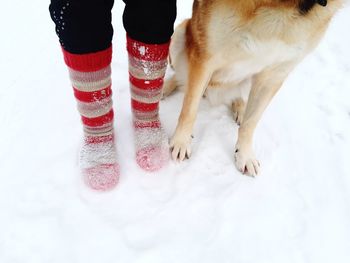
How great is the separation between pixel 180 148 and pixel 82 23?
0.59 metres

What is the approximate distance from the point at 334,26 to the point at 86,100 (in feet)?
5.41

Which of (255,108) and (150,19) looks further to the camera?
(255,108)

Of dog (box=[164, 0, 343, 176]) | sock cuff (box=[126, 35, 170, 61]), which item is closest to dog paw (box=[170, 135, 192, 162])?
dog (box=[164, 0, 343, 176])

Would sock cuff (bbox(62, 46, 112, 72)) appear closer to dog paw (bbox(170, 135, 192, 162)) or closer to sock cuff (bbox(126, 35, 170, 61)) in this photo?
sock cuff (bbox(126, 35, 170, 61))

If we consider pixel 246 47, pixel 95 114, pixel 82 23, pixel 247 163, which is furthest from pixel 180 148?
pixel 82 23

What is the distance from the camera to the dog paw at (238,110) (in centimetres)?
145

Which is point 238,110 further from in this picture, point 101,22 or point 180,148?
point 101,22

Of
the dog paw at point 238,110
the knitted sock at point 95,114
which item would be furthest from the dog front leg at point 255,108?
the knitted sock at point 95,114

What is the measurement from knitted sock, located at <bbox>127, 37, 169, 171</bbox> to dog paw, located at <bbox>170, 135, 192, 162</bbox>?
0.03 meters

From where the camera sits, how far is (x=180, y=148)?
1.26m

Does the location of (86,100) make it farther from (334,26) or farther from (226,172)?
(334,26)

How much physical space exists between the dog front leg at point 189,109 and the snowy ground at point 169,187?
0.06 meters

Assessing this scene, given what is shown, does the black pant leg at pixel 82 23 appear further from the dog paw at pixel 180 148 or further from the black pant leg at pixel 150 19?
the dog paw at pixel 180 148

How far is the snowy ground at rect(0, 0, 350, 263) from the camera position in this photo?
3.39 ft
